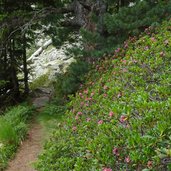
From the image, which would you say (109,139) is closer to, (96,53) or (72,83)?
(96,53)

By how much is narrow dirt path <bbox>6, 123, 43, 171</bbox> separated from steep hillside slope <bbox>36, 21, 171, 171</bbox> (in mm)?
1038

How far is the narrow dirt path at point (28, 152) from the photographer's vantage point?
8180 mm

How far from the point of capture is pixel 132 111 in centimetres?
481

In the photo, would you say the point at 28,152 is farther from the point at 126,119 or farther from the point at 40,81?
the point at 40,81

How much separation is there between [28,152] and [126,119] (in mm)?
5374

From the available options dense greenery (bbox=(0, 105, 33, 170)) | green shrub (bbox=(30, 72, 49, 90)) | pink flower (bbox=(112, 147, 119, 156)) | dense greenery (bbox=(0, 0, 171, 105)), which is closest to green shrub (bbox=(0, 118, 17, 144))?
dense greenery (bbox=(0, 105, 33, 170))

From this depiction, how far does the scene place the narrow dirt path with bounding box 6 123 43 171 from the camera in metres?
8.18

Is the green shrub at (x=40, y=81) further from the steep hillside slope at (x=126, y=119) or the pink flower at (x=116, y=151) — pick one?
the pink flower at (x=116, y=151)

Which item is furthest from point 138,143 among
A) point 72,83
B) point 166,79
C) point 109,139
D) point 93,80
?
point 72,83

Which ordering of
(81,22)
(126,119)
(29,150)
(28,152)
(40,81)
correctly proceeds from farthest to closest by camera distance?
1. (40,81)
2. (81,22)
3. (29,150)
4. (28,152)
5. (126,119)

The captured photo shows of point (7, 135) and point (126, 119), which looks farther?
point (7, 135)

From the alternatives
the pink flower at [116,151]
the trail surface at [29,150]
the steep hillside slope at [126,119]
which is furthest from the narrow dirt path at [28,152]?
the pink flower at [116,151]

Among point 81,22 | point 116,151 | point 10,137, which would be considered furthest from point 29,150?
point 81,22

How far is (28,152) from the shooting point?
9008 millimetres
